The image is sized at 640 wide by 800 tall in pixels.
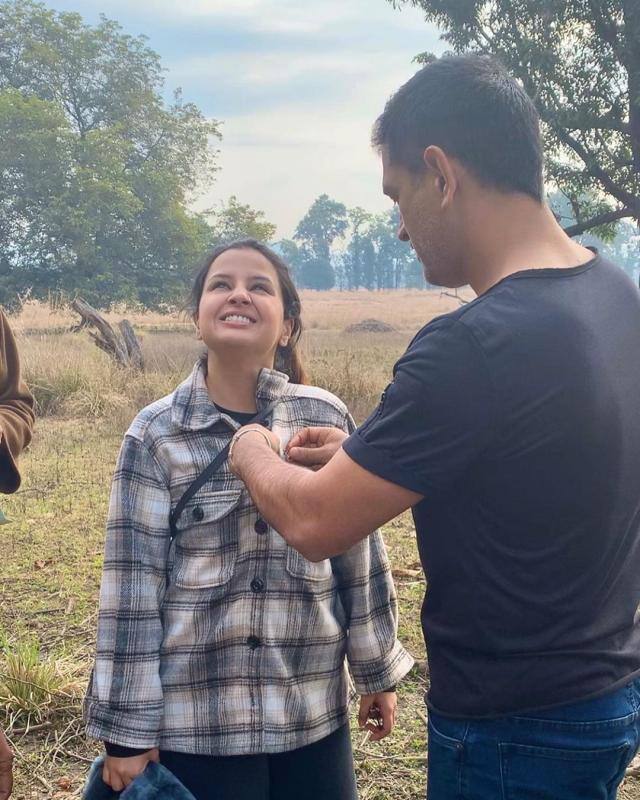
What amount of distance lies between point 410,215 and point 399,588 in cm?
324

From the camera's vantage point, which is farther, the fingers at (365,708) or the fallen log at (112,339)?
the fallen log at (112,339)

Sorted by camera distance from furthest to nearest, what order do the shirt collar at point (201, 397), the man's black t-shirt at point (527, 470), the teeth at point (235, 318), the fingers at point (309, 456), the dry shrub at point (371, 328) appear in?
the dry shrub at point (371, 328) < the teeth at point (235, 318) < the shirt collar at point (201, 397) < the fingers at point (309, 456) < the man's black t-shirt at point (527, 470)

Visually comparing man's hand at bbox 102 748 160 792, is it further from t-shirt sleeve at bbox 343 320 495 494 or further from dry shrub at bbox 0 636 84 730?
dry shrub at bbox 0 636 84 730

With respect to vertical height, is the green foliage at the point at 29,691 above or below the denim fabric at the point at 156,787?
below

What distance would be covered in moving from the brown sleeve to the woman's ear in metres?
0.80

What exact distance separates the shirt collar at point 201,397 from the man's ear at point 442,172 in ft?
2.24

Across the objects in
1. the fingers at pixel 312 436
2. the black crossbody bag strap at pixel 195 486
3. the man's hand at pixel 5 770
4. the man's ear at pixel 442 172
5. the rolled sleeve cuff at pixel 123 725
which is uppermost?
the man's ear at pixel 442 172

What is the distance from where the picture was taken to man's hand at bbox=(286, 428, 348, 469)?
1592 millimetres

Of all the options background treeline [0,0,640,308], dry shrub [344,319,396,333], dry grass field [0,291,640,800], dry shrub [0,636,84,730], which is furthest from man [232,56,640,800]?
dry shrub [344,319,396,333]

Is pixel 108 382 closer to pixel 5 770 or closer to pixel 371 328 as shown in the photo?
pixel 5 770

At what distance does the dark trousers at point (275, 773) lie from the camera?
1614mm

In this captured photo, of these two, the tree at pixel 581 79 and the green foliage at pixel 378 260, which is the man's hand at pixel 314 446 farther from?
the green foliage at pixel 378 260

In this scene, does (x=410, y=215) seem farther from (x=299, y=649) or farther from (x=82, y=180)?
(x=82, y=180)

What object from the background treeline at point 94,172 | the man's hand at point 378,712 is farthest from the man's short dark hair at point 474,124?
the background treeline at point 94,172
